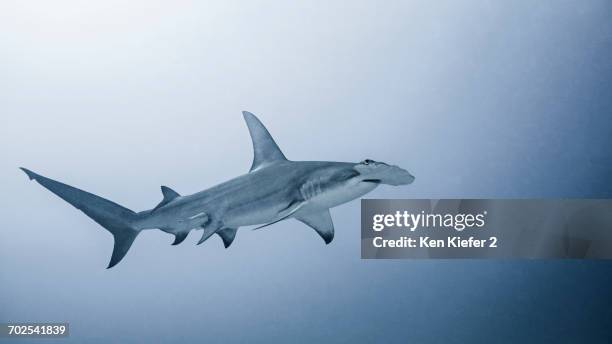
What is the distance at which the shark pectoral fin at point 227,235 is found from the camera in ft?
8.84

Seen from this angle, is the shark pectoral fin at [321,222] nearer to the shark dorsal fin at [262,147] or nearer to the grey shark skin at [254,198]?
the grey shark skin at [254,198]

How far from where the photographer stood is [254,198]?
2568 millimetres

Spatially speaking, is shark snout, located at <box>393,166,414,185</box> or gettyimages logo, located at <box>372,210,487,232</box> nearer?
shark snout, located at <box>393,166,414,185</box>

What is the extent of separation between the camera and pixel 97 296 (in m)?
2.82

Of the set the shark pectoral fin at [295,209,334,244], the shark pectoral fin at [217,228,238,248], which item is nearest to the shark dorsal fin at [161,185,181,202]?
the shark pectoral fin at [217,228,238,248]

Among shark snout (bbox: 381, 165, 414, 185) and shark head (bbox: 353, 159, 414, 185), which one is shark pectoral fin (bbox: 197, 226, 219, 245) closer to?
shark head (bbox: 353, 159, 414, 185)

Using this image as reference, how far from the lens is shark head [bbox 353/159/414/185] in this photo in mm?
2531

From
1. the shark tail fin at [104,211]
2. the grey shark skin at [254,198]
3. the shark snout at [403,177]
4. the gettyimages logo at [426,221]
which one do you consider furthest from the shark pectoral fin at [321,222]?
the shark tail fin at [104,211]

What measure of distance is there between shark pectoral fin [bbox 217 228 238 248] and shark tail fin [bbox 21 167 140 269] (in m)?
0.40

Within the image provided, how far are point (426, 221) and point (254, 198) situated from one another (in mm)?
879

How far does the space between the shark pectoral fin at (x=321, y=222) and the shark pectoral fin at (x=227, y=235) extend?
31cm

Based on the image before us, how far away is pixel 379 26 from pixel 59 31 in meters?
1.57

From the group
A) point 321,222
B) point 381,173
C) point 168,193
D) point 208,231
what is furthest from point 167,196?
point 381,173

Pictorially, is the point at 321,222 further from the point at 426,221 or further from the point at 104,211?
the point at 104,211
